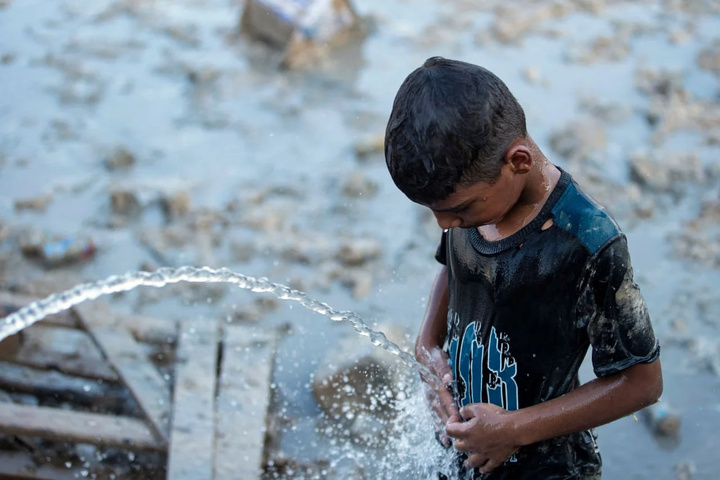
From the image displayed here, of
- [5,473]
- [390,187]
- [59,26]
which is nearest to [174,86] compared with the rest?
[59,26]

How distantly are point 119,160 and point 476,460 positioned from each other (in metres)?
3.36

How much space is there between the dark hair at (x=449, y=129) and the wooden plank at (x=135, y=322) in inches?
75.6

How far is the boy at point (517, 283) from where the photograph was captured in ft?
4.10

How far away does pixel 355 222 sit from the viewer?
13.0 feet

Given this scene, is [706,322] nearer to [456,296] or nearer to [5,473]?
[456,296]

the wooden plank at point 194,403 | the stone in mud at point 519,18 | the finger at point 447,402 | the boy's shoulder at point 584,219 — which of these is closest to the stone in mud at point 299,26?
the stone in mud at point 519,18

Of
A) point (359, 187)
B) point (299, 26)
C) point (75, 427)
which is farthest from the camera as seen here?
point (299, 26)

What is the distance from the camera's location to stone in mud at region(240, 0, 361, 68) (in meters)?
5.61

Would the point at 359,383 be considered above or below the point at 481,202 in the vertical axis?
below

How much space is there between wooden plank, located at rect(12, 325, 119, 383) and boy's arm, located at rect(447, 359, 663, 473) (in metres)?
1.73

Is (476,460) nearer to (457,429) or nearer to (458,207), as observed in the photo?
(457,429)

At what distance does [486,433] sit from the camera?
145 cm

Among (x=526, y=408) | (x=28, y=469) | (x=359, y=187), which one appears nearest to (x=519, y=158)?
(x=526, y=408)

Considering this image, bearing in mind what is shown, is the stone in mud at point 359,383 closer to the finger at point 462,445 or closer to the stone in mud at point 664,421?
the stone in mud at point 664,421
